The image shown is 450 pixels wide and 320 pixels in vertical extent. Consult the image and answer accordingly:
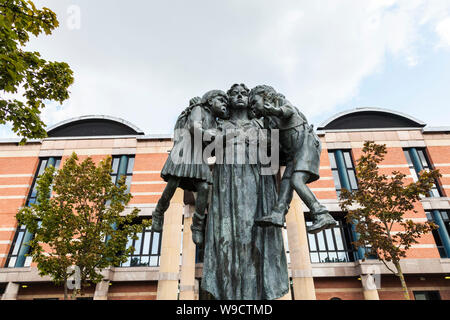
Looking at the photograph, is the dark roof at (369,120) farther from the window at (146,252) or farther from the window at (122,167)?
the window at (122,167)

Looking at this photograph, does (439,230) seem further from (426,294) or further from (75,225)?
(75,225)

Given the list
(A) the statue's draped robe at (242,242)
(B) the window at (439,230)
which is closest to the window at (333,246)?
(B) the window at (439,230)

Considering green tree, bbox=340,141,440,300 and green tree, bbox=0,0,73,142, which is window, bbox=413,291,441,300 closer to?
green tree, bbox=340,141,440,300

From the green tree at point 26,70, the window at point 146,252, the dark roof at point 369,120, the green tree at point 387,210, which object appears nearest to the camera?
the green tree at point 26,70

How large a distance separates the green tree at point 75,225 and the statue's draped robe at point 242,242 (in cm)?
1229

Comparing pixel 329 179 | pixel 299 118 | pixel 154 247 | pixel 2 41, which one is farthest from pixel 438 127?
pixel 2 41

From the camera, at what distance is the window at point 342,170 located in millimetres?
24533

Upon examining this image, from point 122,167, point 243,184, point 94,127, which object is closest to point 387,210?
point 243,184

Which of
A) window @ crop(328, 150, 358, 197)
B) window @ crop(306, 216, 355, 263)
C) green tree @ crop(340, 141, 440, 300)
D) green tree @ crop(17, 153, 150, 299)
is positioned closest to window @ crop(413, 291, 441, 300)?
window @ crop(306, 216, 355, 263)

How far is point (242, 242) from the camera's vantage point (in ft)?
8.14

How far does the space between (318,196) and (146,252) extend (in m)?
15.4
